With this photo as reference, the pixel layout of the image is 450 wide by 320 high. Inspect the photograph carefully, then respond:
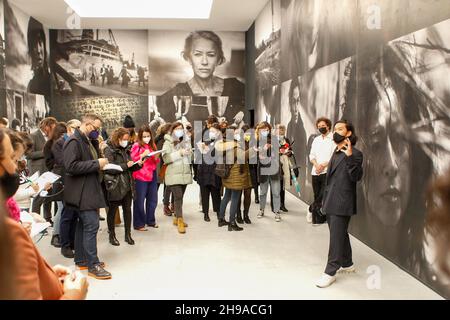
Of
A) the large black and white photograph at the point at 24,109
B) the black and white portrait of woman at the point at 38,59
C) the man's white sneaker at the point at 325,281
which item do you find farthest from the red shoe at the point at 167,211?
the black and white portrait of woman at the point at 38,59

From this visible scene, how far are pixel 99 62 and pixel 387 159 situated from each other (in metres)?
14.7

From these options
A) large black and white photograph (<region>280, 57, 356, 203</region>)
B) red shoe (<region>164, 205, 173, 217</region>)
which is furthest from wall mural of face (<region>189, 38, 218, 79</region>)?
red shoe (<region>164, 205, 173, 217</region>)

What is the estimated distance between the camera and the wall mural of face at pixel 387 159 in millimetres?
5145

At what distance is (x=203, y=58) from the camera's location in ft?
59.6

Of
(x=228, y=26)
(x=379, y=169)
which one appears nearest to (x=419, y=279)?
(x=379, y=169)

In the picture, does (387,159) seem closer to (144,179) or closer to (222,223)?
(222,223)

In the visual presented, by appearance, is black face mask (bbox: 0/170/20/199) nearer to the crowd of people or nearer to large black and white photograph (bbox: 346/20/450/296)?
the crowd of people

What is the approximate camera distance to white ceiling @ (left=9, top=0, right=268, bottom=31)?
46.4 ft

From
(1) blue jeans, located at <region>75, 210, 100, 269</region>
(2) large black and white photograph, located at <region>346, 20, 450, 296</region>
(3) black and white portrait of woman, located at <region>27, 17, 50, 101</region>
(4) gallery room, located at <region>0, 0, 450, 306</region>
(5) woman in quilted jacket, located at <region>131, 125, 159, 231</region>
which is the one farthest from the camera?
(3) black and white portrait of woman, located at <region>27, 17, 50, 101</region>

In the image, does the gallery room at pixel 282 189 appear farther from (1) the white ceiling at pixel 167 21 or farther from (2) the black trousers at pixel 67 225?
(1) the white ceiling at pixel 167 21

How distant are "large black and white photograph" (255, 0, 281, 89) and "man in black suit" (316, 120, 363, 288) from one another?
7884 mm

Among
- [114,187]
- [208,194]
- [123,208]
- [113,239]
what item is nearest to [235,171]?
[208,194]

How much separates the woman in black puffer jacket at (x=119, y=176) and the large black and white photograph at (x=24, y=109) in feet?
27.3

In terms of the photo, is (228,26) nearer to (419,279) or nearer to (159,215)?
(159,215)
